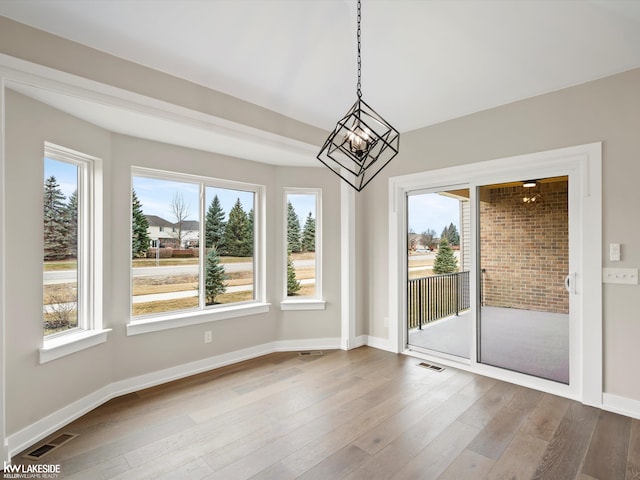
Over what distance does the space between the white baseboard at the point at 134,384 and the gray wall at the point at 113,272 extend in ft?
0.16

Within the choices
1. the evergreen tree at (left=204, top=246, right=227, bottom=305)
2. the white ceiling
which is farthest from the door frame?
the evergreen tree at (left=204, top=246, right=227, bottom=305)

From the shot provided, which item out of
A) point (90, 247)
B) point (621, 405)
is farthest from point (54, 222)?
point (621, 405)

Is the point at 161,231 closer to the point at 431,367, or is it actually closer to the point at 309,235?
the point at 309,235

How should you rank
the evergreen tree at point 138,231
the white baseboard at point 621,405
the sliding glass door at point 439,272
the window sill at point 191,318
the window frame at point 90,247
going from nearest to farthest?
the white baseboard at point 621,405 < the window frame at point 90,247 < the window sill at point 191,318 < the evergreen tree at point 138,231 < the sliding glass door at point 439,272

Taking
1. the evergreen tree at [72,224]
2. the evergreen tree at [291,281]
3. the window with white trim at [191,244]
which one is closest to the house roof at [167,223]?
the window with white trim at [191,244]

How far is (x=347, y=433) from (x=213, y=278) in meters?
2.25

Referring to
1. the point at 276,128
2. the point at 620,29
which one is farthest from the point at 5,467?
the point at 620,29

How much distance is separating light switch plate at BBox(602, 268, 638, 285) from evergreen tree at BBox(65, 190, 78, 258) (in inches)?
174

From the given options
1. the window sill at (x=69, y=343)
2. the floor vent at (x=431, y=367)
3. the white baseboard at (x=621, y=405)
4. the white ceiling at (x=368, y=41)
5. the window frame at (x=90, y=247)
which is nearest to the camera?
the white ceiling at (x=368, y=41)

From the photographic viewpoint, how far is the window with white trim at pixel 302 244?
4.37 m

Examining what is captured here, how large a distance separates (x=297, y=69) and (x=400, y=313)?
116 inches

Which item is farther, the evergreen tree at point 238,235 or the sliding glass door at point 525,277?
the evergreen tree at point 238,235

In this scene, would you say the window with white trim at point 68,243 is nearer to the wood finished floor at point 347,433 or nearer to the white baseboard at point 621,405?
the wood finished floor at point 347,433

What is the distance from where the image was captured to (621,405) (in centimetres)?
264
